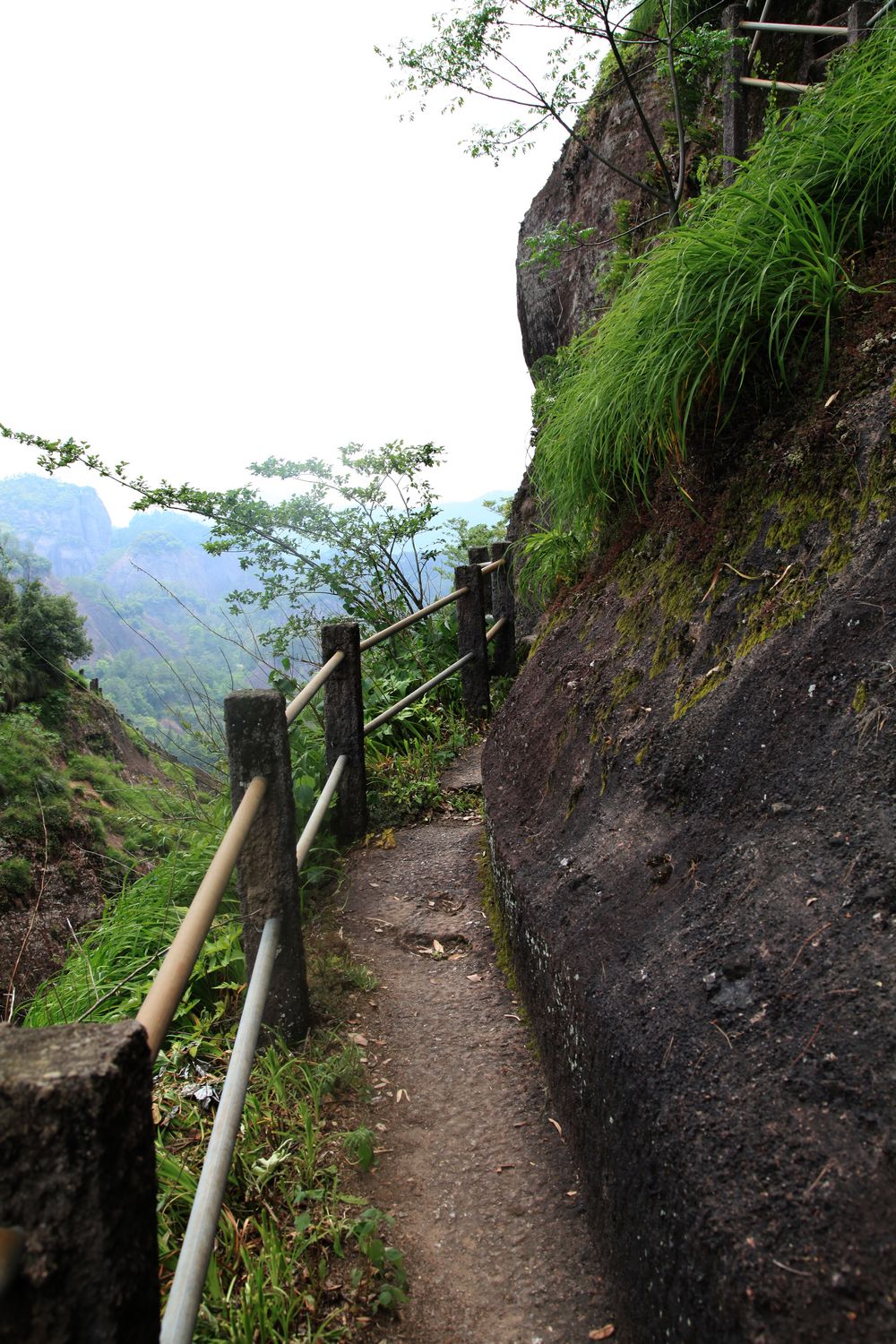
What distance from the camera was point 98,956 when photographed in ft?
10.2

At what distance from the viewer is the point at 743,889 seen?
1.62 metres

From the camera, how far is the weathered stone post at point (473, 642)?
576 cm

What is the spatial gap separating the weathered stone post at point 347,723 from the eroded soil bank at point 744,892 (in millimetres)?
1352

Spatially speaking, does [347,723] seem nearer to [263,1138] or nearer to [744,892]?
[263,1138]

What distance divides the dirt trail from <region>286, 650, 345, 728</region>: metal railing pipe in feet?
3.12

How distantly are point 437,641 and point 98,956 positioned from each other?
12.8ft

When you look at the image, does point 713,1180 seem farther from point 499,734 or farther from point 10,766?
point 10,766

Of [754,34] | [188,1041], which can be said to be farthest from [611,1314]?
[754,34]

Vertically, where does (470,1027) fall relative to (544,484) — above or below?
below

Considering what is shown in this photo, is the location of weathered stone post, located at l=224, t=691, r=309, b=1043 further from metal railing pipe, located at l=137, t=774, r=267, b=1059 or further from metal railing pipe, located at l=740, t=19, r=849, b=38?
metal railing pipe, located at l=740, t=19, r=849, b=38

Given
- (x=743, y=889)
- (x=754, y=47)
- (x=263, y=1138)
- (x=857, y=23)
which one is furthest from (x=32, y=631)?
(x=743, y=889)

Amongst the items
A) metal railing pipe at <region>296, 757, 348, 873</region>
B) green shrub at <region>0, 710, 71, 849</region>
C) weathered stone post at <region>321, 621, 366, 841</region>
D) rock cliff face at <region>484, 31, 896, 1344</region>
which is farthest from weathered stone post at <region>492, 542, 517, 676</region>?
green shrub at <region>0, 710, 71, 849</region>

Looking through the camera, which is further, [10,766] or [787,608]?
[10,766]

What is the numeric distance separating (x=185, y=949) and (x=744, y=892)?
104 cm
